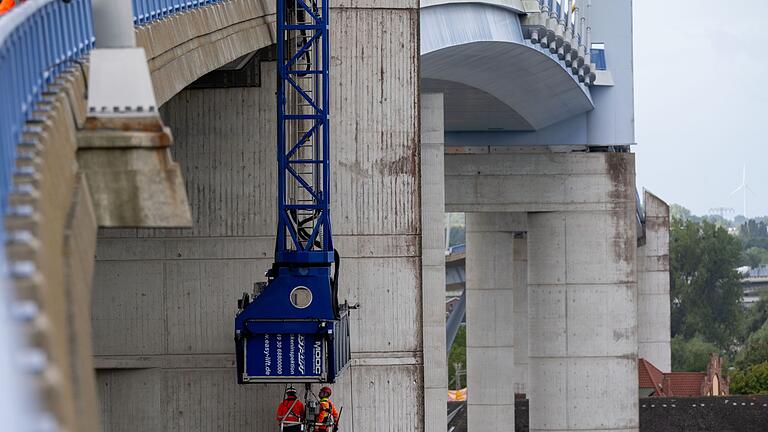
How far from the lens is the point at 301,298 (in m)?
21.0

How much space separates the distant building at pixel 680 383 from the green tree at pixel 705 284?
207ft

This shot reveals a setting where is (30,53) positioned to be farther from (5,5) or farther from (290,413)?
(290,413)

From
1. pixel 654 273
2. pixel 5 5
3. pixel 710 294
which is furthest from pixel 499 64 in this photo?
pixel 710 294

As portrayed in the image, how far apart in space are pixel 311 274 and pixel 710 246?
144835mm

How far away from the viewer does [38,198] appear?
6152 millimetres

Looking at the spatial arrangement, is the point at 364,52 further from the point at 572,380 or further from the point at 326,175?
the point at 572,380

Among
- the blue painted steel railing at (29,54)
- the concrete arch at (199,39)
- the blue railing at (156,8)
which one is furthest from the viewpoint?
the concrete arch at (199,39)

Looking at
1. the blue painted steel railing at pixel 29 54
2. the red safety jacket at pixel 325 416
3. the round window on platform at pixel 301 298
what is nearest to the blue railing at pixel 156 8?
the blue painted steel railing at pixel 29 54

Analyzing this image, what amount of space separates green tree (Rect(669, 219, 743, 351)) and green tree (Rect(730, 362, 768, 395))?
57581mm

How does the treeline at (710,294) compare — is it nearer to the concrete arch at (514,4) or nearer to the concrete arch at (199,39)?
the concrete arch at (514,4)

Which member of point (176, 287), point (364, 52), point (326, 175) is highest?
point (364, 52)

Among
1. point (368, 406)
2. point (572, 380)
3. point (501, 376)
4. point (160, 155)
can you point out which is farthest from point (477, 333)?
point (160, 155)

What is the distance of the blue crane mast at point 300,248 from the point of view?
2073 centimetres

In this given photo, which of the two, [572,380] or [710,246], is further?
[710,246]
